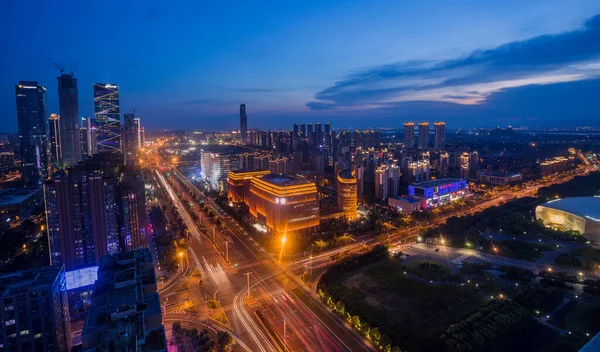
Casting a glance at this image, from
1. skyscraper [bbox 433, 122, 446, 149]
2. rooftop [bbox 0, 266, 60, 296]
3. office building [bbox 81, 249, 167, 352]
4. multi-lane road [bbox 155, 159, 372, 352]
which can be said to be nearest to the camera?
office building [bbox 81, 249, 167, 352]

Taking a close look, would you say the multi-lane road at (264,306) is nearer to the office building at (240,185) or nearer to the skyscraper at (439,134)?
the office building at (240,185)

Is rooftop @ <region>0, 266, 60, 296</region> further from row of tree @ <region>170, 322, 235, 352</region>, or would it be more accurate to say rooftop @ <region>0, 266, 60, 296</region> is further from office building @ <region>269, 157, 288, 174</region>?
office building @ <region>269, 157, 288, 174</region>

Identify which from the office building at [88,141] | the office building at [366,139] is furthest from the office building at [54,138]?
the office building at [366,139]

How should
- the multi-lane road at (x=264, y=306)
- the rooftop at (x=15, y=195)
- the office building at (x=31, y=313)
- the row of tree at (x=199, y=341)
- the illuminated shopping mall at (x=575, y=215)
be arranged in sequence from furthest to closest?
the rooftop at (x=15, y=195), the illuminated shopping mall at (x=575, y=215), the multi-lane road at (x=264, y=306), the row of tree at (x=199, y=341), the office building at (x=31, y=313)

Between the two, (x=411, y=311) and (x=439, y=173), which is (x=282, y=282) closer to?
(x=411, y=311)

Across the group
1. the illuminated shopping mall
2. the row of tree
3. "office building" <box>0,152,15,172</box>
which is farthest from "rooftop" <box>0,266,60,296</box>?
"office building" <box>0,152,15,172</box>

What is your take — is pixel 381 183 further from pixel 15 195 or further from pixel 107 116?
pixel 15 195

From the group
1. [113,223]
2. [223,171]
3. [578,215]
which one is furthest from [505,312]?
[223,171]
